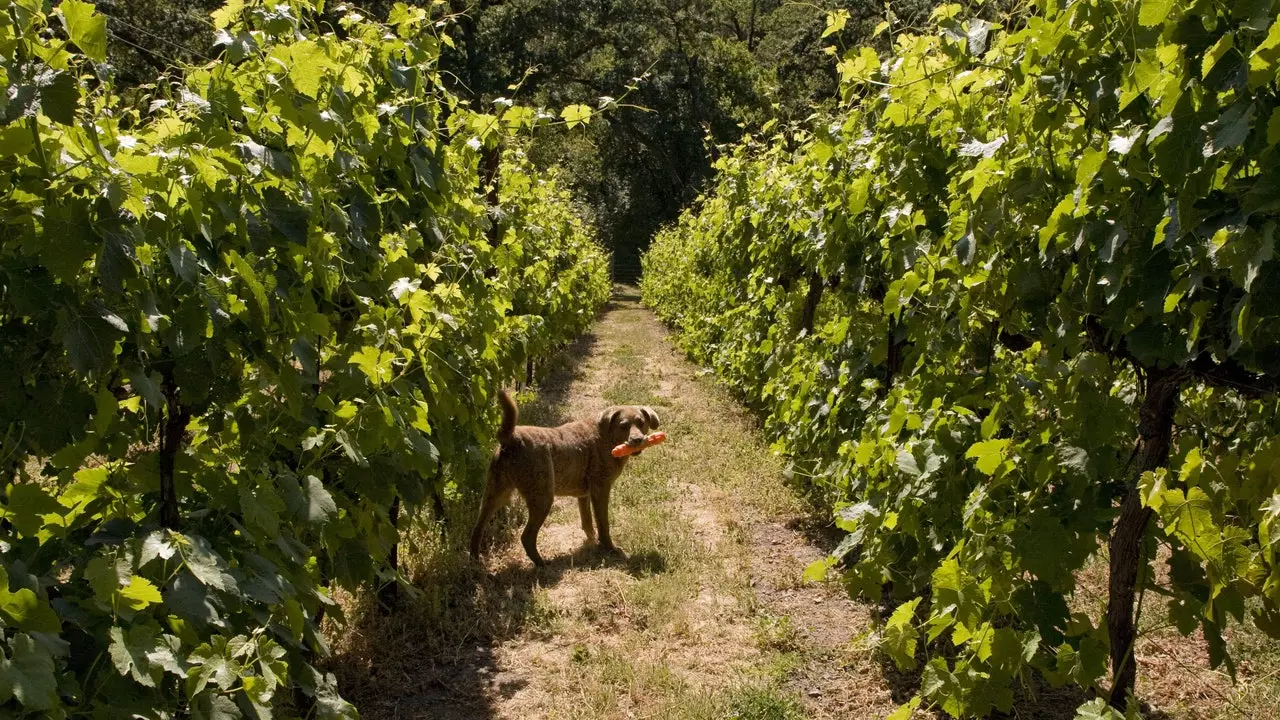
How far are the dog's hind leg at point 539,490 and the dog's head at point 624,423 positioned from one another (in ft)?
1.53

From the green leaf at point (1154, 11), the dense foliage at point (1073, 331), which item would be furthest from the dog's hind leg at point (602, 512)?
the green leaf at point (1154, 11)

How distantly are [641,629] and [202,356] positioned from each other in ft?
9.79

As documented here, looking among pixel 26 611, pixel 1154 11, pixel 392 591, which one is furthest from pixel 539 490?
pixel 1154 11

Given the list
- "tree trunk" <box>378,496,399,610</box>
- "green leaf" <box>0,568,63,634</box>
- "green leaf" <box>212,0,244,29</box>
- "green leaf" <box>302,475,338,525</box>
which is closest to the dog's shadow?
"tree trunk" <box>378,496,399,610</box>

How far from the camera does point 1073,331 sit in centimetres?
249

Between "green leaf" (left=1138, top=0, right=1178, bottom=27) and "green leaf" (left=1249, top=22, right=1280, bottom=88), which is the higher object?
"green leaf" (left=1138, top=0, right=1178, bottom=27)

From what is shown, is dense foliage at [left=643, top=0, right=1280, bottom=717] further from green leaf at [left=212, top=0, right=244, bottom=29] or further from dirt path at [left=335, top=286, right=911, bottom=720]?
green leaf at [left=212, top=0, right=244, bottom=29]

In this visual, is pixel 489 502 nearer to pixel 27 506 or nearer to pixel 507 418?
pixel 507 418

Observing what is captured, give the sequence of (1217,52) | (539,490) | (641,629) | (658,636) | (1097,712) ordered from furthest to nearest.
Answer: (539,490)
(641,629)
(658,636)
(1097,712)
(1217,52)

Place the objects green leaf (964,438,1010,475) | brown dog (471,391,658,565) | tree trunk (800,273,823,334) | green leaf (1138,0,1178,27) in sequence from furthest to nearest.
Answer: tree trunk (800,273,823,334)
brown dog (471,391,658,565)
green leaf (964,438,1010,475)
green leaf (1138,0,1178,27)

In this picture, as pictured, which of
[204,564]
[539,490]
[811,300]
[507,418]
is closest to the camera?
[204,564]

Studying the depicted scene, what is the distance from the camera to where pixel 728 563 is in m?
5.48

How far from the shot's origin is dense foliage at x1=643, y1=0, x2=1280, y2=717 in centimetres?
182

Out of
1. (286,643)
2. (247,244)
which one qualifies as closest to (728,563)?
(286,643)
